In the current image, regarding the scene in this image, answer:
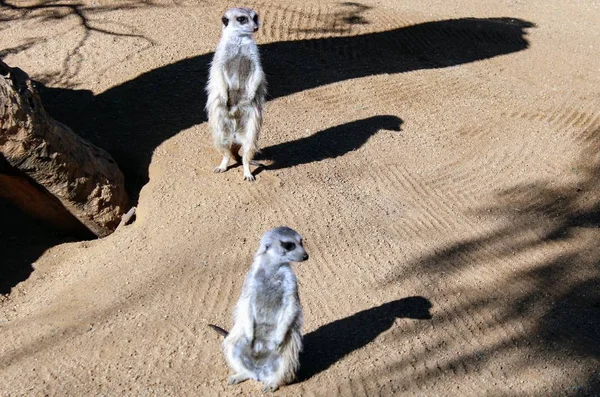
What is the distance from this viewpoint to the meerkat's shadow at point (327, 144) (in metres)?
8.28

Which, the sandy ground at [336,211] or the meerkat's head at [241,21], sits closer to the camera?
the sandy ground at [336,211]

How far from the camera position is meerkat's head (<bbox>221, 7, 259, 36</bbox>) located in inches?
304

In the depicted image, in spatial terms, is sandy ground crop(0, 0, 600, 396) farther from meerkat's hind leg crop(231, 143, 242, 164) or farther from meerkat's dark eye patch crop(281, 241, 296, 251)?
meerkat's dark eye patch crop(281, 241, 296, 251)

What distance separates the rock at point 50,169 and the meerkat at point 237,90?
1.16m

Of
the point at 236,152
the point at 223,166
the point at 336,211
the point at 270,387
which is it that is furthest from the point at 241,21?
the point at 270,387

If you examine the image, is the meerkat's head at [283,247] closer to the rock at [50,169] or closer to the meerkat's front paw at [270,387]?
the meerkat's front paw at [270,387]

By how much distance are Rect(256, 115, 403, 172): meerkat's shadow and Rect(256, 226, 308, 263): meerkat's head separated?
3.06 metres

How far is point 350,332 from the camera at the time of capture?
18.9ft

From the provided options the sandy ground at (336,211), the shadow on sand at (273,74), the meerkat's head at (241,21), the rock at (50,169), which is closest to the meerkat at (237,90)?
the meerkat's head at (241,21)

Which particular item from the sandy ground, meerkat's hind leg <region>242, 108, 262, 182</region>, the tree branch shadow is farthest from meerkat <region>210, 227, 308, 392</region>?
meerkat's hind leg <region>242, 108, 262, 182</region>

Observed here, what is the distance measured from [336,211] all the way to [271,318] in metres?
2.46

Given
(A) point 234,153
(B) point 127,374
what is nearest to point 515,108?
(A) point 234,153

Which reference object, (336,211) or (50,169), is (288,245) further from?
(50,169)

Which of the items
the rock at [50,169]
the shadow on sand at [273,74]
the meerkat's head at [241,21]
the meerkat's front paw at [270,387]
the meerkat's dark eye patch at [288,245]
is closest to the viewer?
the meerkat's dark eye patch at [288,245]
